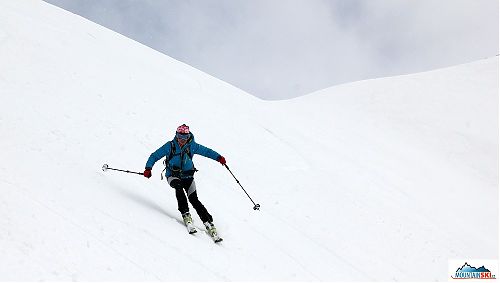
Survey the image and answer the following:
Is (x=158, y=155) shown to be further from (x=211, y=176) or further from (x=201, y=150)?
(x=211, y=176)

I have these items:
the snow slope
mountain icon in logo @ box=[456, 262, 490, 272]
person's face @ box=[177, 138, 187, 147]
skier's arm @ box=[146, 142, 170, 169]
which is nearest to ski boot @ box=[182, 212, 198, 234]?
the snow slope

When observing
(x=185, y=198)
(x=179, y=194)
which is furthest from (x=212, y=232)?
(x=179, y=194)

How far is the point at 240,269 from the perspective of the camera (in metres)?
7.99

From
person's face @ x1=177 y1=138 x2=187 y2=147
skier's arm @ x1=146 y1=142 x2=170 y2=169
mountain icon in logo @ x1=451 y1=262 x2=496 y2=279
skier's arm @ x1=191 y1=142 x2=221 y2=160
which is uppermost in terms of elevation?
mountain icon in logo @ x1=451 y1=262 x2=496 y2=279

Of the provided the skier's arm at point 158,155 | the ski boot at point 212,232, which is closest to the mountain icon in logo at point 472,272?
the ski boot at point 212,232

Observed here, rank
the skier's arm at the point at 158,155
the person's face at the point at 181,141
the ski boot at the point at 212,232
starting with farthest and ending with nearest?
1. the skier's arm at the point at 158,155
2. the person's face at the point at 181,141
3. the ski boot at the point at 212,232

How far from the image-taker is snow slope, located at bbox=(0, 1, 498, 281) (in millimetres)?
7262

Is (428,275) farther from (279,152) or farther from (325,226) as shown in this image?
(279,152)

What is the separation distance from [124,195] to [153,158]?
1062 millimetres

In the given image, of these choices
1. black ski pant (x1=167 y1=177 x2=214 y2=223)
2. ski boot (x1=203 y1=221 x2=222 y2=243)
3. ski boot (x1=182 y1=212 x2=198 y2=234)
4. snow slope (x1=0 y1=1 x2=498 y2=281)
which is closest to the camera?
snow slope (x1=0 y1=1 x2=498 y2=281)

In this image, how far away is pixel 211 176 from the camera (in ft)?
45.0

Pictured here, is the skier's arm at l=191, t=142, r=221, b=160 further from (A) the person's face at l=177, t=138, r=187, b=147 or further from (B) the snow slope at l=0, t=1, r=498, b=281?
(B) the snow slope at l=0, t=1, r=498, b=281

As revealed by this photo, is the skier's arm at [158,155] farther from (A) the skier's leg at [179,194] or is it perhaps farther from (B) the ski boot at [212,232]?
(B) the ski boot at [212,232]

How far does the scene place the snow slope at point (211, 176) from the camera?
23.8 ft
